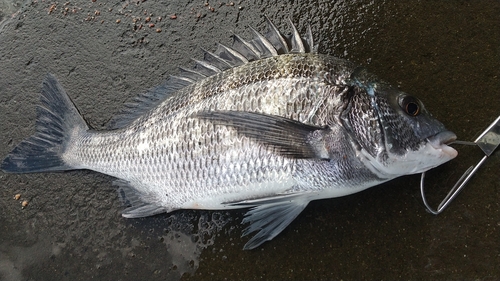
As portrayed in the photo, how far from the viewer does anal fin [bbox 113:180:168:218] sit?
1.96m

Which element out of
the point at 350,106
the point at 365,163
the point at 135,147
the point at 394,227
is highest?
the point at 350,106

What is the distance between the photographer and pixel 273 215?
1794 millimetres

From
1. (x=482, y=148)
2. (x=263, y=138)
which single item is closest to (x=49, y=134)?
(x=263, y=138)

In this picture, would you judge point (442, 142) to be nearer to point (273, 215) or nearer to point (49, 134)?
point (273, 215)

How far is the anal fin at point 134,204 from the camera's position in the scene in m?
1.96

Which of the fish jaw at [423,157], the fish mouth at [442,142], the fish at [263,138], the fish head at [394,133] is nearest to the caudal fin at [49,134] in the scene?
the fish at [263,138]

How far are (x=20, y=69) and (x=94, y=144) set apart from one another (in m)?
0.95

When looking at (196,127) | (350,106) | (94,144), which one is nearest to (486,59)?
(350,106)

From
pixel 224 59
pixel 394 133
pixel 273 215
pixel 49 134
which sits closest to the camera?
pixel 394 133

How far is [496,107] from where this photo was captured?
1952mm

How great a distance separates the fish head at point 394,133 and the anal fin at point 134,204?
1043 millimetres

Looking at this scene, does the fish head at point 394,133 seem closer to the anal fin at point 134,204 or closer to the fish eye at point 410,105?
the fish eye at point 410,105

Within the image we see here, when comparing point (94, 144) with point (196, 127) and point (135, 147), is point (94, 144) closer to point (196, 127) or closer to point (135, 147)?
point (135, 147)

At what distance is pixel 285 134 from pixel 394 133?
0.45 m
